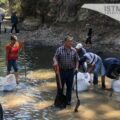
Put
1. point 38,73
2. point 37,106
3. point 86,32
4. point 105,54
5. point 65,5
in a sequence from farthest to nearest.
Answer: point 65,5
point 86,32
point 105,54
point 38,73
point 37,106

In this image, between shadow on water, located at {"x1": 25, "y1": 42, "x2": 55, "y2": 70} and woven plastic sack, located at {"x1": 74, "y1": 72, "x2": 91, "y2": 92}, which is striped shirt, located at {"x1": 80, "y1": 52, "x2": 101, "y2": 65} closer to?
woven plastic sack, located at {"x1": 74, "y1": 72, "x2": 91, "y2": 92}

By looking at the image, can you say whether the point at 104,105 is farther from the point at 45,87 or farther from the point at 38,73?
the point at 38,73

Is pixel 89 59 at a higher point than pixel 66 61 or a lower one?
lower

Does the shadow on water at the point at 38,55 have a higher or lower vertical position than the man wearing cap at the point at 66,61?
lower

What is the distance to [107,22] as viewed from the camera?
89.6ft

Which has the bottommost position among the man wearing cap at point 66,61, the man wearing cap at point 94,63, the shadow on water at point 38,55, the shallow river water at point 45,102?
the shadow on water at point 38,55

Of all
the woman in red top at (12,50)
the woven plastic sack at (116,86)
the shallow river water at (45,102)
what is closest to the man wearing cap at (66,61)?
the shallow river water at (45,102)

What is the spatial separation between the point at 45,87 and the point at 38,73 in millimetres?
2428

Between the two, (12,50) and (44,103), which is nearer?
(44,103)

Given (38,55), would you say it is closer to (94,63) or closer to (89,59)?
(94,63)

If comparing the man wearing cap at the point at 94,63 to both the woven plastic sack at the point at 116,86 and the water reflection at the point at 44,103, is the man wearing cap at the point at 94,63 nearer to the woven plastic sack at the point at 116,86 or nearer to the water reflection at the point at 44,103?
the woven plastic sack at the point at 116,86

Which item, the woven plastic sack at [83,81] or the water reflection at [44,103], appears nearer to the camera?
the water reflection at [44,103]

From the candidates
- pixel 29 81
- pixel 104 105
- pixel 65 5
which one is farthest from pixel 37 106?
pixel 65 5

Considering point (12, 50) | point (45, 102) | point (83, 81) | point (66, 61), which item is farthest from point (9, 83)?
point (66, 61)
